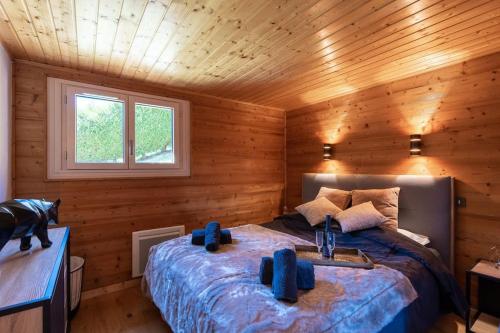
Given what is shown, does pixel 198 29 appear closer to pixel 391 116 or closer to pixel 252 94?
pixel 252 94

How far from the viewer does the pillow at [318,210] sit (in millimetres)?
2637

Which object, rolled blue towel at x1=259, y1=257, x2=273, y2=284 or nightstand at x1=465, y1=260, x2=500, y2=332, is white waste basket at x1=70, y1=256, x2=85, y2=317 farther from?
nightstand at x1=465, y1=260, x2=500, y2=332

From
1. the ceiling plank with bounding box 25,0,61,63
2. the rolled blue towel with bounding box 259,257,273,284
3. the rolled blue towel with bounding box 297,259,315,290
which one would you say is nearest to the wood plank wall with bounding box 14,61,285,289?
the ceiling plank with bounding box 25,0,61,63

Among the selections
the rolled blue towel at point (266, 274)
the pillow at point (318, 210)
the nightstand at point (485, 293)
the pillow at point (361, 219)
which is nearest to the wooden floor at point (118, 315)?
the rolled blue towel at point (266, 274)

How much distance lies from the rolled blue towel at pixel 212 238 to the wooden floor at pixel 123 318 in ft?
2.75

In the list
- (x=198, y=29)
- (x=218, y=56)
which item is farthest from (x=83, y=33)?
(x=218, y=56)

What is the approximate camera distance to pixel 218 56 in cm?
227

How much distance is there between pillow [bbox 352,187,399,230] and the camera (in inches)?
98.7

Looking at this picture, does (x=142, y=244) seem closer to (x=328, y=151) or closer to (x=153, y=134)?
(x=153, y=134)

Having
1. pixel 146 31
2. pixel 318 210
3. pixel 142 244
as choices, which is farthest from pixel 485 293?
pixel 146 31

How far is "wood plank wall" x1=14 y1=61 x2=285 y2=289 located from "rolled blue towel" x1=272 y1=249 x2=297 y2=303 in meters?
2.11

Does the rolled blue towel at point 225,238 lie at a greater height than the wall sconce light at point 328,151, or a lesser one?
lesser

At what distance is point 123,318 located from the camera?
2254 mm

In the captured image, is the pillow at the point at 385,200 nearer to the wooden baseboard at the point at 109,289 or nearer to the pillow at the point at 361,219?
the pillow at the point at 361,219
